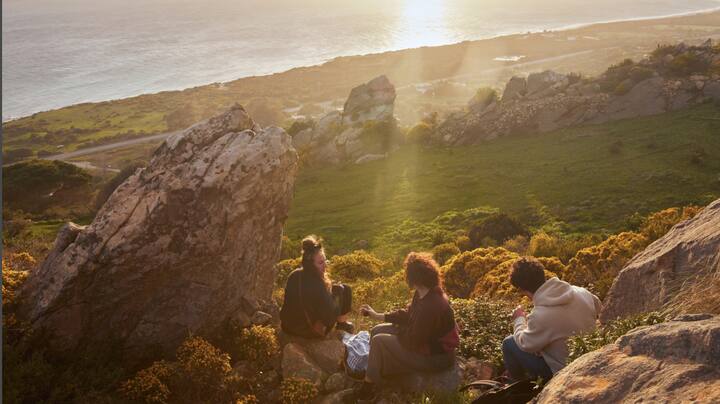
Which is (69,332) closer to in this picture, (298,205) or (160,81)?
(298,205)

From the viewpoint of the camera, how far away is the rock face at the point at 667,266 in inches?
317

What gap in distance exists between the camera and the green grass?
2861 cm

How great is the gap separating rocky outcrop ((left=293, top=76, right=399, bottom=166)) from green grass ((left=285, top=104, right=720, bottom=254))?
546cm

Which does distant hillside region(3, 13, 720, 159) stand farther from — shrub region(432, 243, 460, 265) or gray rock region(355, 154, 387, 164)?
shrub region(432, 243, 460, 265)

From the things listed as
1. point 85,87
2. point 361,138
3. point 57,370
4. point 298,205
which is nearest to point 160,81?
point 85,87

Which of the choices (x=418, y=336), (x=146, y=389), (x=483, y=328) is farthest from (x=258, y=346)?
(x=483, y=328)

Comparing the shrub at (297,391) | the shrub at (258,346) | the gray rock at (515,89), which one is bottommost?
the shrub at (297,391)

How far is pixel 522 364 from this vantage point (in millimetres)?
8477

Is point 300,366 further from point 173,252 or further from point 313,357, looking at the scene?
point 173,252

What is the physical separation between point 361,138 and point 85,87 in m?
118

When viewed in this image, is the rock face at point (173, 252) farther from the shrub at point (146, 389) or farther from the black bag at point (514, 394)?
the black bag at point (514, 394)

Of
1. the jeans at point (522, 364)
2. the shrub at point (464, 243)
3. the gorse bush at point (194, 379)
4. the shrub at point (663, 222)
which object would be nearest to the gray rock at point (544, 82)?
the shrub at point (464, 243)

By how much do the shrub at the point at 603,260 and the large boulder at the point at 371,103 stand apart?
46.6 m

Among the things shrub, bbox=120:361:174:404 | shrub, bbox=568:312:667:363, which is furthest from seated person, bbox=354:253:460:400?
shrub, bbox=120:361:174:404
